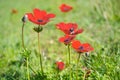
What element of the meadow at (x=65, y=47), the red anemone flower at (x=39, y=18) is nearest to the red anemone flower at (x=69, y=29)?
the red anemone flower at (x=39, y=18)

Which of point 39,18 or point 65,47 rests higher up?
point 39,18

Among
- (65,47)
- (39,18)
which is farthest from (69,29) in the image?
(65,47)

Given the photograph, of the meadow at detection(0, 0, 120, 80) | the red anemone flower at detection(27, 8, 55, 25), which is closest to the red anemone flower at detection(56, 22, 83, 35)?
the red anemone flower at detection(27, 8, 55, 25)

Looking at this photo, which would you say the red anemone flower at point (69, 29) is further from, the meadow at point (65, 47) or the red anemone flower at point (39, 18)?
the meadow at point (65, 47)

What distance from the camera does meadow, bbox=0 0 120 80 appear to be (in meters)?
2.75

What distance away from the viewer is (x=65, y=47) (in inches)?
161

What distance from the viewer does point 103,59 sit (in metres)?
2.80

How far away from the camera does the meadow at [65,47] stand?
2748 millimetres

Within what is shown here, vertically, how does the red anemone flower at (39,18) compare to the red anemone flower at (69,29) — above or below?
above

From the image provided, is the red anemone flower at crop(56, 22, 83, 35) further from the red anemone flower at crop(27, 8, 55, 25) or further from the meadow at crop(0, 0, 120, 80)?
the meadow at crop(0, 0, 120, 80)

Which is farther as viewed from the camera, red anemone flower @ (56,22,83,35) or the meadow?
the meadow

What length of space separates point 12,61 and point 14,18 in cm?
398

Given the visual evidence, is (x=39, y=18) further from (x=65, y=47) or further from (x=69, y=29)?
(x=65, y=47)

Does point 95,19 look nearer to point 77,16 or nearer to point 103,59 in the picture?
point 77,16
